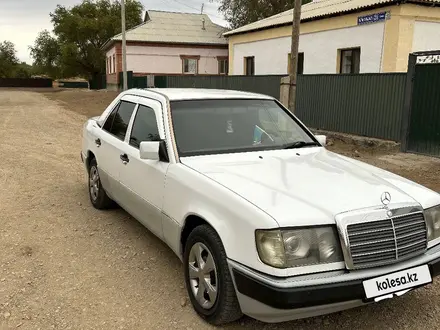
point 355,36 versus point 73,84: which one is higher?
point 355,36

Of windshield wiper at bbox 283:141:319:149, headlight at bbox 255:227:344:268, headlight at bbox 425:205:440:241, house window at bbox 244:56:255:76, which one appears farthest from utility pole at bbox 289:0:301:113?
house window at bbox 244:56:255:76

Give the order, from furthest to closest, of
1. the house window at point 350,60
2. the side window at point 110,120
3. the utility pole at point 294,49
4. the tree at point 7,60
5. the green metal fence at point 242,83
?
the tree at point 7,60 < the house window at point 350,60 < the green metal fence at point 242,83 < the utility pole at point 294,49 < the side window at point 110,120

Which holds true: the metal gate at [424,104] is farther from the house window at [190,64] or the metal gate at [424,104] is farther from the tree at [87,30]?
the tree at [87,30]

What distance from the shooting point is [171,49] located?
35.3m

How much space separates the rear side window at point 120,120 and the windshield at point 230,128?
887mm

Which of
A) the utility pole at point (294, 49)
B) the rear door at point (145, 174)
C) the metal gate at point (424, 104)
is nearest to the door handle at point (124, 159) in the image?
the rear door at point (145, 174)

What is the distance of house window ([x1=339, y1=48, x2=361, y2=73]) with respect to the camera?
56.4 ft

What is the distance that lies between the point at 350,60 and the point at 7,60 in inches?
3189

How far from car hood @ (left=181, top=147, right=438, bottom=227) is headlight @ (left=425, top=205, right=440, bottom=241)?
111 mm

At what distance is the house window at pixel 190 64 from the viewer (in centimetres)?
3581

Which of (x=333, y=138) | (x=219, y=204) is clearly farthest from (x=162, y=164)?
(x=333, y=138)

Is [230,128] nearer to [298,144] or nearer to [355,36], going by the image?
[298,144]

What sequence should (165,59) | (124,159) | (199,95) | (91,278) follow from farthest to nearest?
(165,59) < (124,159) < (199,95) < (91,278)

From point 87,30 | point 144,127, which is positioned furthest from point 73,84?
point 144,127
